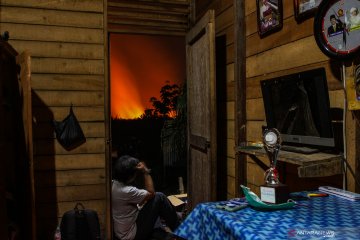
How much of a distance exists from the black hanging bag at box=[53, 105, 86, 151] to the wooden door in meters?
1.39

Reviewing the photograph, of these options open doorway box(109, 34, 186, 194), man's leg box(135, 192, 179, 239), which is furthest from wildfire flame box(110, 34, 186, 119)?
man's leg box(135, 192, 179, 239)

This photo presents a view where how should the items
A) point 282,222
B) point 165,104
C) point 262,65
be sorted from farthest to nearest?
1. point 165,104
2. point 262,65
3. point 282,222

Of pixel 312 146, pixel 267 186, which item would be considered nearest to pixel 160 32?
pixel 312 146

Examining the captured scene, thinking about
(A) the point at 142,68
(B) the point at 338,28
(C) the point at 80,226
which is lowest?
(C) the point at 80,226

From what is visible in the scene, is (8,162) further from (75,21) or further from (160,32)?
(160,32)

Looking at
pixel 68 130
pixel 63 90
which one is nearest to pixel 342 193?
pixel 68 130

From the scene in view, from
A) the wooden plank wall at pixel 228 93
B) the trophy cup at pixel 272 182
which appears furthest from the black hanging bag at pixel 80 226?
the trophy cup at pixel 272 182

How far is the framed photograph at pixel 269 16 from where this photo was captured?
2.89 m

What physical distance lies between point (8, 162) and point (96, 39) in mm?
1776

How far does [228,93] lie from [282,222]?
2557mm

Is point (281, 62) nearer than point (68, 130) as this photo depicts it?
Yes

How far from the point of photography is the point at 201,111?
4.02m

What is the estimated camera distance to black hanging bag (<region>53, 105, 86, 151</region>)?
4070 mm

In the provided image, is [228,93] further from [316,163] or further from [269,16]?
[316,163]
